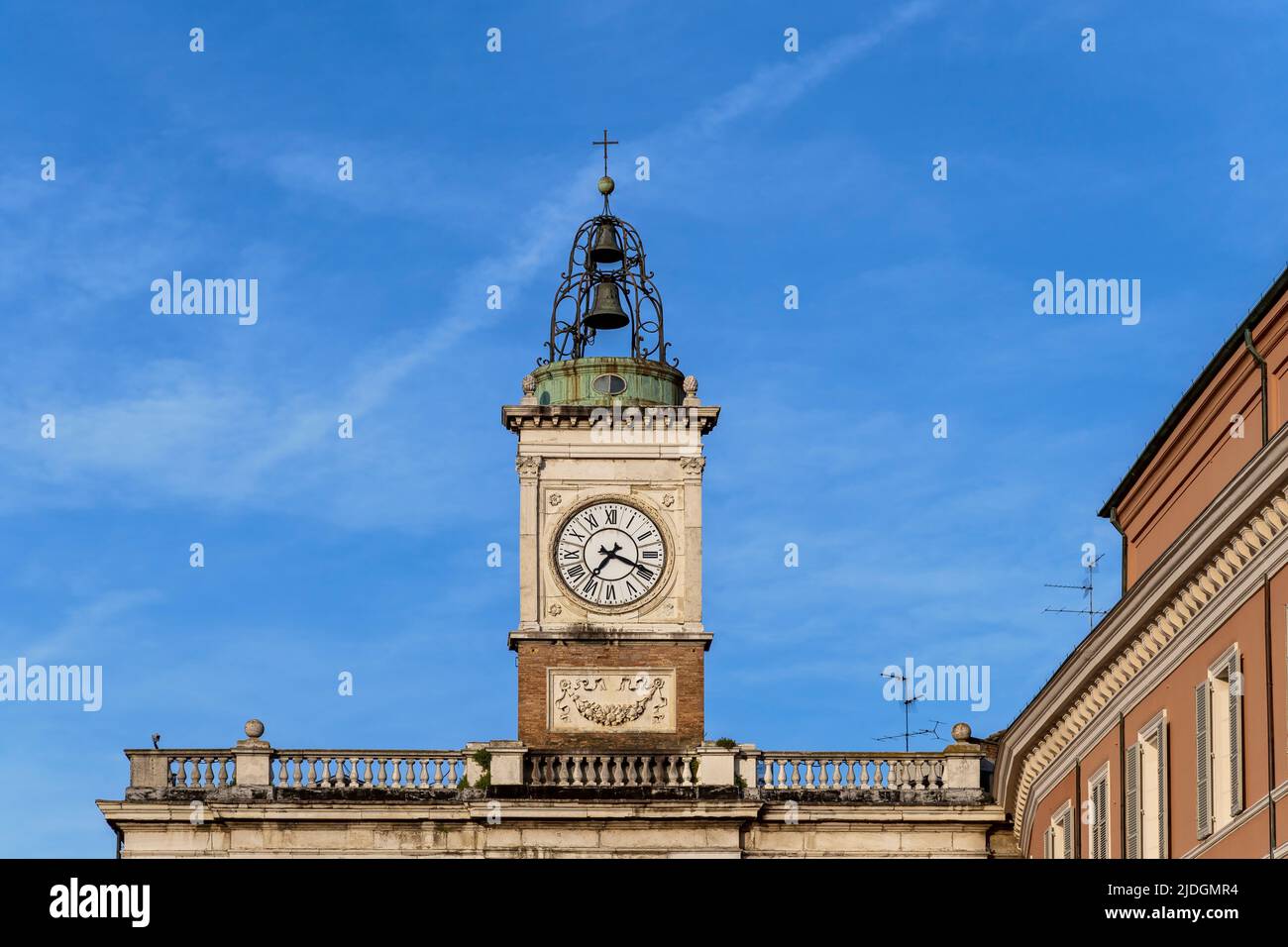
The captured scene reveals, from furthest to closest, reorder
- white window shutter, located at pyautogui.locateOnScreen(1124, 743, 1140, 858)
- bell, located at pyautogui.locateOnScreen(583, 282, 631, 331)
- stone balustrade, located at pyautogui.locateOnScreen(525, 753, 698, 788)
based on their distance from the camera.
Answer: bell, located at pyautogui.locateOnScreen(583, 282, 631, 331) → stone balustrade, located at pyautogui.locateOnScreen(525, 753, 698, 788) → white window shutter, located at pyautogui.locateOnScreen(1124, 743, 1140, 858)

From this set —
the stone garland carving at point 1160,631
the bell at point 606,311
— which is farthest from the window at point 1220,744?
the bell at point 606,311

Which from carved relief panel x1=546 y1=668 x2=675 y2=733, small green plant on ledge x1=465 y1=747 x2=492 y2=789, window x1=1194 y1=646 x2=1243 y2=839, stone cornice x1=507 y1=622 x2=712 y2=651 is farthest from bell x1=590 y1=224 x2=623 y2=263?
window x1=1194 y1=646 x2=1243 y2=839

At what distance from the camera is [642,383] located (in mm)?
62875

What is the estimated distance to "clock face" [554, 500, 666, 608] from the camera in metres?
61.0

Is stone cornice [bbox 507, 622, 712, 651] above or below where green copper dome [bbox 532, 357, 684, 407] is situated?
below

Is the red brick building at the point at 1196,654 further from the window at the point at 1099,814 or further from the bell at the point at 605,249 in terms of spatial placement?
the bell at the point at 605,249

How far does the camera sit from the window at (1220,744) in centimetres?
4066

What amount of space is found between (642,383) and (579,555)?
12.9 ft

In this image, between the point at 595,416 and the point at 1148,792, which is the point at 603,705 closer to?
the point at 595,416

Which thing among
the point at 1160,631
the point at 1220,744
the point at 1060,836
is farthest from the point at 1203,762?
the point at 1060,836

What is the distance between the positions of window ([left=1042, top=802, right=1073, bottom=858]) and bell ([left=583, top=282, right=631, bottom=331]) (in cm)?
1579

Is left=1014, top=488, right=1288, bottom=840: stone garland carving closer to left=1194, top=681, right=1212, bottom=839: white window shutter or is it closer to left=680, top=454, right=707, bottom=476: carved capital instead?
left=1194, top=681, right=1212, bottom=839: white window shutter

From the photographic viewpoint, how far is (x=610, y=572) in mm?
61000
